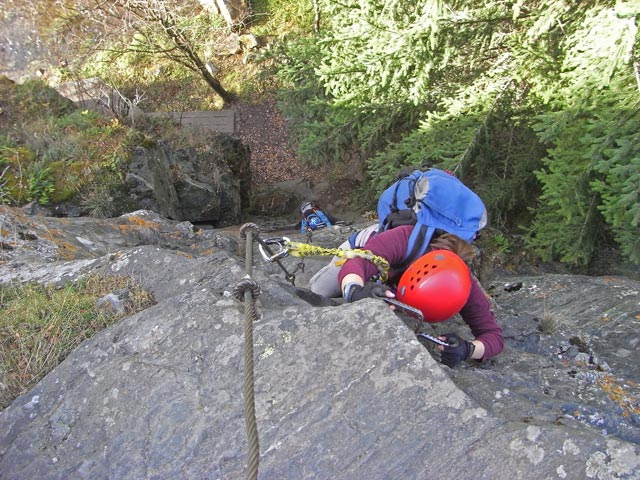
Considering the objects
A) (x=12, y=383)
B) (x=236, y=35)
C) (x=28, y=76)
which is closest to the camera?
(x=12, y=383)

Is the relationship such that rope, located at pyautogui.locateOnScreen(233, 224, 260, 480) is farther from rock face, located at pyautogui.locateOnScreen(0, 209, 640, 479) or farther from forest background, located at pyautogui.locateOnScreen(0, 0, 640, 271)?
forest background, located at pyautogui.locateOnScreen(0, 0, 640, 271)

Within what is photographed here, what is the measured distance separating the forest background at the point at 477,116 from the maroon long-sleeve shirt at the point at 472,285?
2.48 metres

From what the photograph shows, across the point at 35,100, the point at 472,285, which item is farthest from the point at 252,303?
the point at 35,100

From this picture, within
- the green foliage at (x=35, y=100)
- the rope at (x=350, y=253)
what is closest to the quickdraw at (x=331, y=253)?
the rope at (x=350, y=253)

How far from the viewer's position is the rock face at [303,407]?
6.43 ft

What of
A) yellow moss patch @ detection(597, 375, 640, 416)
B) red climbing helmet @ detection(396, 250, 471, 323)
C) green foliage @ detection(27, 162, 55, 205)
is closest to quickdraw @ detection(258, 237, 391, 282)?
red climbing helmet @ detection(396, 250, 471, 323)

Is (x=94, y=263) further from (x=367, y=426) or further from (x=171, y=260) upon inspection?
(x=367, y=426)

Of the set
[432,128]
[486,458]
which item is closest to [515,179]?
[432,128]

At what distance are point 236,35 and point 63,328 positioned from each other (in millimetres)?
17416

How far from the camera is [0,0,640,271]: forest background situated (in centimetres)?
528

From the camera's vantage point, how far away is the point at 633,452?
5.93ft

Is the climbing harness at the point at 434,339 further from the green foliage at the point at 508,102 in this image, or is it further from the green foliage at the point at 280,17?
the green foliage at the point at 280,17

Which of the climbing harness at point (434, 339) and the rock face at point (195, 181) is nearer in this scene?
the climbing harness at point (434, 339)

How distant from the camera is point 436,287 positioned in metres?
2.83
